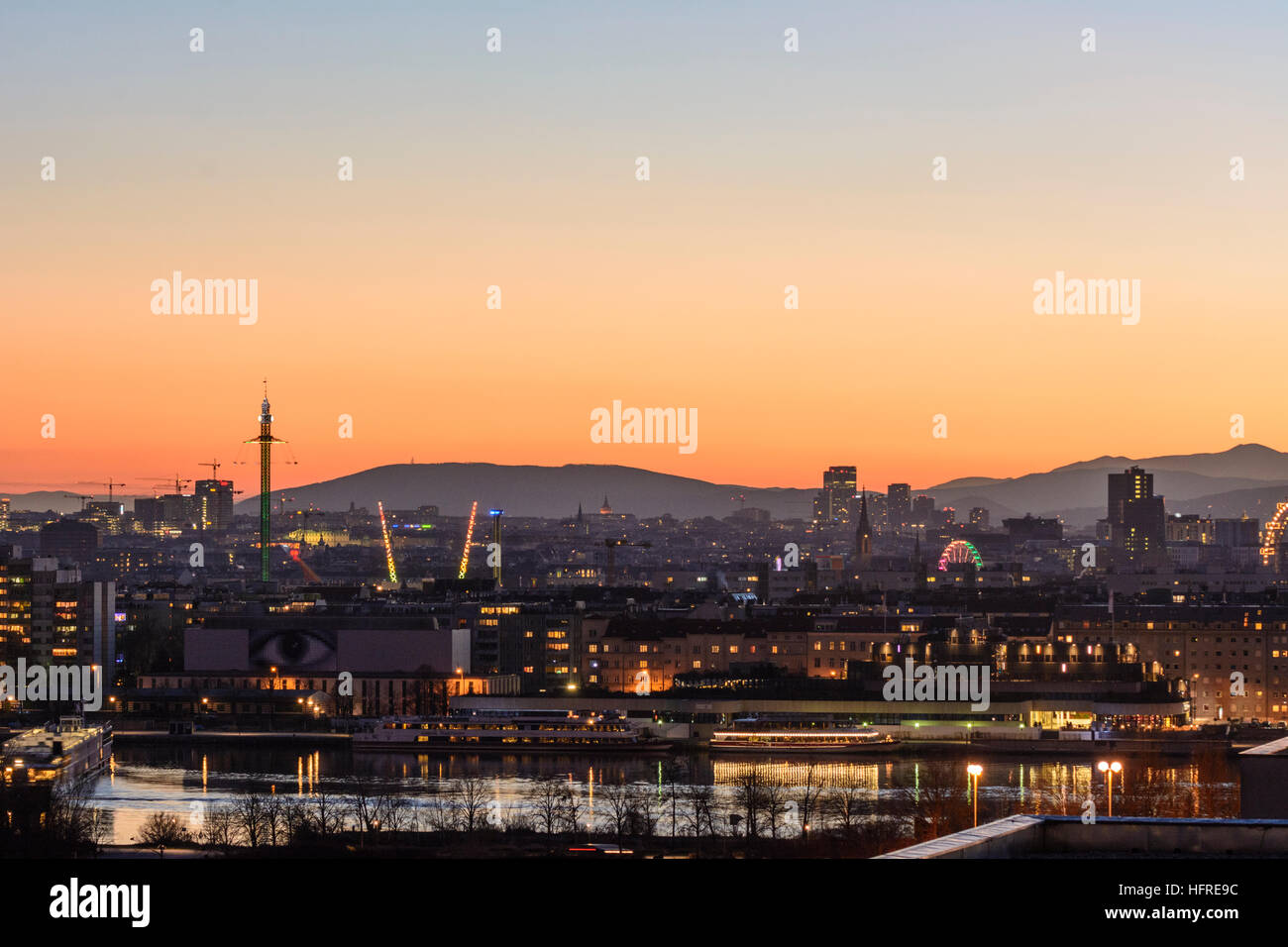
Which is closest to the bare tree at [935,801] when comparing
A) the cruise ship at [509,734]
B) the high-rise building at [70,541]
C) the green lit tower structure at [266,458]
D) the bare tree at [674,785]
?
A: the bare tree at [674,785]

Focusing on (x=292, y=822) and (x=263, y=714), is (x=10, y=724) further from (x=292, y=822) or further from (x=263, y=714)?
(x=292, y=822)

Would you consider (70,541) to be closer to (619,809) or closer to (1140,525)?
(1140,525)

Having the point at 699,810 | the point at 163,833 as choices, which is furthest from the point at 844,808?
the point at 163,833

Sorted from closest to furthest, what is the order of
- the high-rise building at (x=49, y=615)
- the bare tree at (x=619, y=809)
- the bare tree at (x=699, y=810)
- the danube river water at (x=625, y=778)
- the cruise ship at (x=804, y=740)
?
the bare tree at (x=619, y=809) < the bare tree at (x=699, y=810) < the danube river water at (x=625, y=778) < the cruise ship at (x=804, y=740) < the high-rise building at (x=49, y=615)

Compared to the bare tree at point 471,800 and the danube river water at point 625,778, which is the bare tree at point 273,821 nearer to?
the danube river water at point 625,778

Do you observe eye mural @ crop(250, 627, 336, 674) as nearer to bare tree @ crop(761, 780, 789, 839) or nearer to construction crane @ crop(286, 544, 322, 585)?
bare tree @ crop(761, 780, 789, 839)

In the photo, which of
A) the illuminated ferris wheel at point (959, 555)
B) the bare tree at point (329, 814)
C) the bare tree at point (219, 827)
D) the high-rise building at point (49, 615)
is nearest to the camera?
the bare tree at point (219, 827)
